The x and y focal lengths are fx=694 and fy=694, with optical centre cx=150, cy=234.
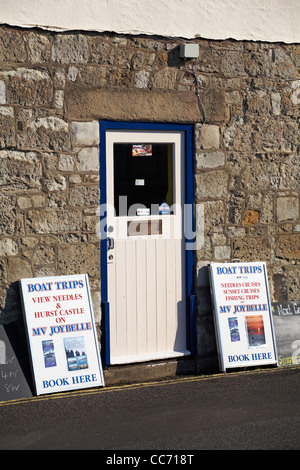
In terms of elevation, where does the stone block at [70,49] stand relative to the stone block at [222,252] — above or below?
above

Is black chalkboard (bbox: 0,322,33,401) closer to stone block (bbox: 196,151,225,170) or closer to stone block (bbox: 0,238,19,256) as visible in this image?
stone block (bbox: 0,238,19,256)

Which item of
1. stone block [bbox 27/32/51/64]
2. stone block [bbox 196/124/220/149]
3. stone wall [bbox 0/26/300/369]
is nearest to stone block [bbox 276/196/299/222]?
stone wall [bbox 0/26/300/369]

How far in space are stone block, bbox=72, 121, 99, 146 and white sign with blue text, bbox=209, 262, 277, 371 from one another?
67.4 inches

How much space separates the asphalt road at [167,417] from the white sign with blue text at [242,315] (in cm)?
26

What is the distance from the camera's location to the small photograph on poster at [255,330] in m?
6.86

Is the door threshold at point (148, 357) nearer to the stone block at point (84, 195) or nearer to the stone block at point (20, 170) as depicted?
the stone block at point (84, 195)

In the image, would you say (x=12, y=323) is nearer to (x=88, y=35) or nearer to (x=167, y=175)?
(x=167, y=175)

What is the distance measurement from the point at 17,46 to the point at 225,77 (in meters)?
2.11

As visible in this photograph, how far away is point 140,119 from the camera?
261 inches

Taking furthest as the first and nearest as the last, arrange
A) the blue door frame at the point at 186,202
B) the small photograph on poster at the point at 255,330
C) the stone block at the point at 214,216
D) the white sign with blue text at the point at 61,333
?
the stone block at the point at 214,216 < the small photograph on poster at the point at 255,330 < the blue door frame at the point at 186,202 < the white sign with blue text at the point at 61,333

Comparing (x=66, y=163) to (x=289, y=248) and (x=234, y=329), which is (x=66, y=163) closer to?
(x=234, y=329)

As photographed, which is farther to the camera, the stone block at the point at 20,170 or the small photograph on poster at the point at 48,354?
the stone block at the point at 20,170

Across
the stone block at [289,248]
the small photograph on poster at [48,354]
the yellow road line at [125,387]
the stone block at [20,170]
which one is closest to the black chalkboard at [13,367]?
the yellow road line at [125,387]
